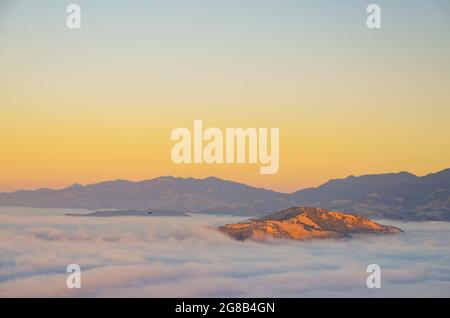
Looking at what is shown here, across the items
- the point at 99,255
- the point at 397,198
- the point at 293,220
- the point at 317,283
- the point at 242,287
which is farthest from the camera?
the point at 397,198

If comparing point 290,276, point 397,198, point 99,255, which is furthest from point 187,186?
point 397,198

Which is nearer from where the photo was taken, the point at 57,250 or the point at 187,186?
the point at 57,250

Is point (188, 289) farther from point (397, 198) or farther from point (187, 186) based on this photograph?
point (397, 198)

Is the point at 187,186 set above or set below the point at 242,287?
above
